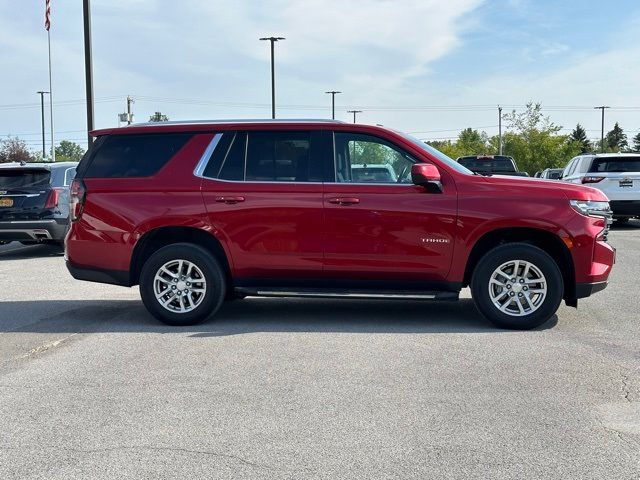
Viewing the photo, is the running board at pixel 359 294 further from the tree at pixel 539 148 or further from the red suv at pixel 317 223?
the tree at pixel 539 148

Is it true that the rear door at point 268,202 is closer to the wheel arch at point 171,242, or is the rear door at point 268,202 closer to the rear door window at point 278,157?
the rear door window at point 278,157

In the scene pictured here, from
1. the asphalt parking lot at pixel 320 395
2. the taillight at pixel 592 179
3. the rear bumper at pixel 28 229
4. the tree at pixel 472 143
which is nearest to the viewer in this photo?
the asphalt parking lot at pixel 320 395

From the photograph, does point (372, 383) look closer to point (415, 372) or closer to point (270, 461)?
point (415, 372)

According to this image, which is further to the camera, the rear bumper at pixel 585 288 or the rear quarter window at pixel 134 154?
the rear quarter window at pixel 134 154

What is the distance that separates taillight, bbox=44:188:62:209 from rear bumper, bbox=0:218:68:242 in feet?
0.95

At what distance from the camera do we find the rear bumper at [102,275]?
284 inches

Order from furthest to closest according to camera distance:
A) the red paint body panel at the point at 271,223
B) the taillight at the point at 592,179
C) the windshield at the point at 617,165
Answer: the windshield at the point at 617,165, the taillight at the point at 592,179, the red paint body panel at the point at 271,223

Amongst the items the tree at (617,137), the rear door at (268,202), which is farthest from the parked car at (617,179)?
the tree at (617,137)

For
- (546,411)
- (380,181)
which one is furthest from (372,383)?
(380,181)

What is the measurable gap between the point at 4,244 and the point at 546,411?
14.2m

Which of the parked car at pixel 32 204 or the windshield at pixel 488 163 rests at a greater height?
the windshield at pixel 488 163

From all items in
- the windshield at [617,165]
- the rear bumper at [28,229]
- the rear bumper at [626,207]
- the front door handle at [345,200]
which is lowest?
the rear bumper at [28,229]

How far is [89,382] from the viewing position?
5203 millimetres

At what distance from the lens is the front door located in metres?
6.80
